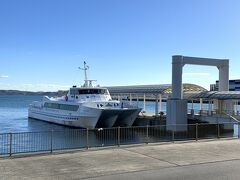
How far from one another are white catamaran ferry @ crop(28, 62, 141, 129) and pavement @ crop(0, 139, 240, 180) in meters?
29.6

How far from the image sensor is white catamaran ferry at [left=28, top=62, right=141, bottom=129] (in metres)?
46.2

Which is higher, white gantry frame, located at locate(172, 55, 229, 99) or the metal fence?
white gantry frame, located at locate(172, 55, 229, 99)

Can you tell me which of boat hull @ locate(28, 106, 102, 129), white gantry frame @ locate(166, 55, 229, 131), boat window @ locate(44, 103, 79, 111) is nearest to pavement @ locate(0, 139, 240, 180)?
white gantry frame @ locate(166, 55, 229, 131)

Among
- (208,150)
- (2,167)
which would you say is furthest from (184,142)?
(2,167)

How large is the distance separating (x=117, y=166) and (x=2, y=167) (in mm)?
3704

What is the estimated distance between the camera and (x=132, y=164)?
12992mm

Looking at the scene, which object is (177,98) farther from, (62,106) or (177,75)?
(62,106)

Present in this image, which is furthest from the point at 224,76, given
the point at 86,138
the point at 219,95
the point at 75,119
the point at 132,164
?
the point at 132,164

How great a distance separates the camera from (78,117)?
157 ft

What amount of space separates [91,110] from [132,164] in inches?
1308

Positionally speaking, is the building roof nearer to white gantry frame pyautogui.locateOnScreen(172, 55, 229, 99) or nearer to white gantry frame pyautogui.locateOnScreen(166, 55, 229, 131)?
white gantry frame pyautogui.locateOnScreen(172, 55, 229, 99)

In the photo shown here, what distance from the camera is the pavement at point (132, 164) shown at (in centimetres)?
1124

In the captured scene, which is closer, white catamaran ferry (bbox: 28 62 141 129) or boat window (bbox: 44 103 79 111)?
white catamaran ferry (bbox: 28 62 141 129)

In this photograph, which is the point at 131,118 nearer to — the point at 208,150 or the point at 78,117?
the point at 78,117
